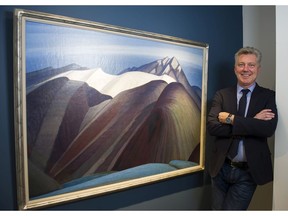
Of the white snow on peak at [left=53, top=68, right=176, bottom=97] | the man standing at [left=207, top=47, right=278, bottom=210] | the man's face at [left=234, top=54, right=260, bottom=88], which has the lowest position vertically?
the man standing at [left=207, top=47, right=278, bottom=210]

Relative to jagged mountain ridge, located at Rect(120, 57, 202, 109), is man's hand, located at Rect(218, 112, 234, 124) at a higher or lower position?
lower

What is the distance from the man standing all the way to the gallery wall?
0.32m

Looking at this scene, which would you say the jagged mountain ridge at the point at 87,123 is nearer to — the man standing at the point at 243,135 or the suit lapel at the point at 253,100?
the man standing at the point at 243,135

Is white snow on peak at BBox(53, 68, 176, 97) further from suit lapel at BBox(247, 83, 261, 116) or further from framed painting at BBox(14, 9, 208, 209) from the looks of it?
suit lapel at BBox(247, 83, 261, 116)

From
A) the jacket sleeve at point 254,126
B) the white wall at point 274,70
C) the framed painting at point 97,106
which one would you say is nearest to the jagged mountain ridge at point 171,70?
the framed painting at point 97,106

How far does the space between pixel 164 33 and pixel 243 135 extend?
34.1 inches

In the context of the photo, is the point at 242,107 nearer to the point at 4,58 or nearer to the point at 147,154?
the point at 147,154

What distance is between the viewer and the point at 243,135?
1.41 m

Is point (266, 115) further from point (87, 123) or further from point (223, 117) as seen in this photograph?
point (87, 123)

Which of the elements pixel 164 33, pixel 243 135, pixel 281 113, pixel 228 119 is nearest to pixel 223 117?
pixel 228 119

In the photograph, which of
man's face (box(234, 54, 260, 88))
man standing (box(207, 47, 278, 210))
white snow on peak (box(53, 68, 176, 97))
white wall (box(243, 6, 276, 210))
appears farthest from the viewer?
white wall (box(243, 6, 276, 210))

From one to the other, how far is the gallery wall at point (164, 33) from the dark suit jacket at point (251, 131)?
333 mm

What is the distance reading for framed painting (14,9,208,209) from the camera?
1121mm

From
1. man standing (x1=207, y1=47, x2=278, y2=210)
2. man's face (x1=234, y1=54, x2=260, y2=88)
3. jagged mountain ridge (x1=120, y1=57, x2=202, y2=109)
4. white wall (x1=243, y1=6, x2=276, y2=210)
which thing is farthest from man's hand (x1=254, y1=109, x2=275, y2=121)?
white wall (x1=243, y1=6, x2=276, y2=210)
